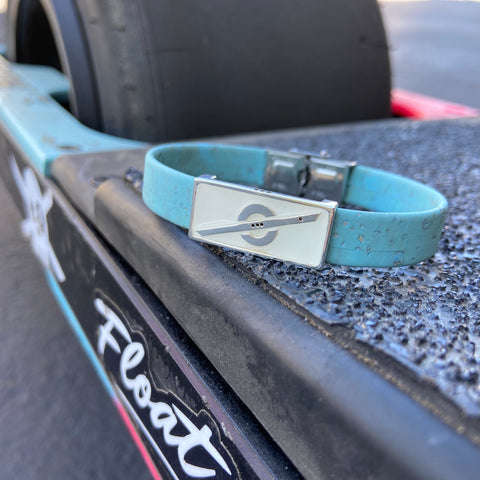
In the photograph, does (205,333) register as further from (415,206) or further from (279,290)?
(415,206)

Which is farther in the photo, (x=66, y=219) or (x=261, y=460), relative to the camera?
(x=66, y=219)

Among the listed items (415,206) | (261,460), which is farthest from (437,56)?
(261,460)

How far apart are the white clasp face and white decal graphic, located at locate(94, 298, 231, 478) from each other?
0.14 meters

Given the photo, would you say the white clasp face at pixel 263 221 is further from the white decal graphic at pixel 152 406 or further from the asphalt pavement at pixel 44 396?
the asphalt pavement at pixel 44 396

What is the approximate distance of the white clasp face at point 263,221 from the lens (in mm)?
316

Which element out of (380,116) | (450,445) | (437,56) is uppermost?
(450,445)

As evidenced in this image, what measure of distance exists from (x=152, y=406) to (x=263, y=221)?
0.22 m

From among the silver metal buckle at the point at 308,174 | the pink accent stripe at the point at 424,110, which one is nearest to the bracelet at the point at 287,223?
the silver metal buckle at the point at 308,174

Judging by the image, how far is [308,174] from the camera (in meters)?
0.55

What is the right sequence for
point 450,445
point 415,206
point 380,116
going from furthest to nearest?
point 380,116
point 415,206
point 450,445

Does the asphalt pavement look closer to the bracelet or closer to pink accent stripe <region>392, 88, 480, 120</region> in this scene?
the bracelet

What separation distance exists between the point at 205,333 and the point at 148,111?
57 cm

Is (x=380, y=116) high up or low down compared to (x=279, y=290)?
down

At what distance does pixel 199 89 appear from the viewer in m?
0.84
